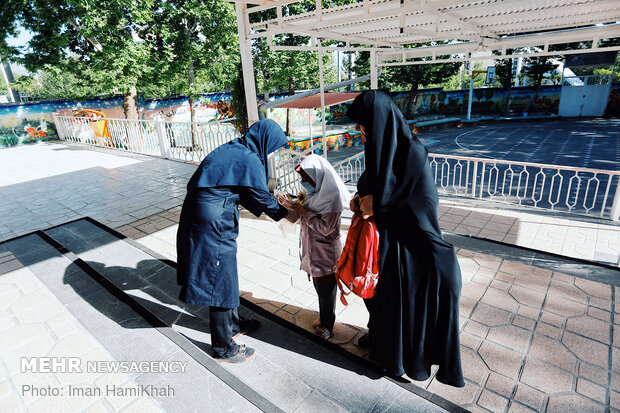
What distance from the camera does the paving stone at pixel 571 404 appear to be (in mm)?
2080

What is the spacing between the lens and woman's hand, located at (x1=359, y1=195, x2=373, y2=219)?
6.99 ft

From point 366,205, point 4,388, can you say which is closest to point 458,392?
point 366,205

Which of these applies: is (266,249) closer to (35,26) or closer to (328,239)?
(328,239)

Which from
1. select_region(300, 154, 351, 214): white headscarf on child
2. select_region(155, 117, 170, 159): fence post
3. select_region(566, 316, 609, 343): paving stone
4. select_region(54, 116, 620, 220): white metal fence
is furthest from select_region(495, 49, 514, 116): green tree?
select_region(300, 154, 351, 214): white headscarf on child

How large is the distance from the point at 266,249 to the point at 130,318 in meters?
Result: 1.75

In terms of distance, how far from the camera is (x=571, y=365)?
2.41m

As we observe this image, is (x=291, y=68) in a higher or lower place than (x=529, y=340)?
higher

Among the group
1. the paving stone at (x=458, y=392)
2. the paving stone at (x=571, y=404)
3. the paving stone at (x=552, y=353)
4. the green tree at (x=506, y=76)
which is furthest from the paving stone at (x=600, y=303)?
the green tree at (x=506, y=76)

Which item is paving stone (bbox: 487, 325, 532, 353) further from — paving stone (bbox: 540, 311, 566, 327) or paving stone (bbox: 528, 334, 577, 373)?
paving stone (bbox: 540, 311, 566, 327)

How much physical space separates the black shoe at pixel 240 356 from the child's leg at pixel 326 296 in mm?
628

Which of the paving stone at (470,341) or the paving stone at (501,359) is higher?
the paving stone at (501,359)

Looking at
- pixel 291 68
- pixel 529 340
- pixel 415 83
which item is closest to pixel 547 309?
pixel 529 340

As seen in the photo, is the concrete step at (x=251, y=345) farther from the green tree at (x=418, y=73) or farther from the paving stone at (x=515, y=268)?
the green tree at (x=418, y=73)

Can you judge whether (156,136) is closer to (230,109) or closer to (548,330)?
(548,330)
